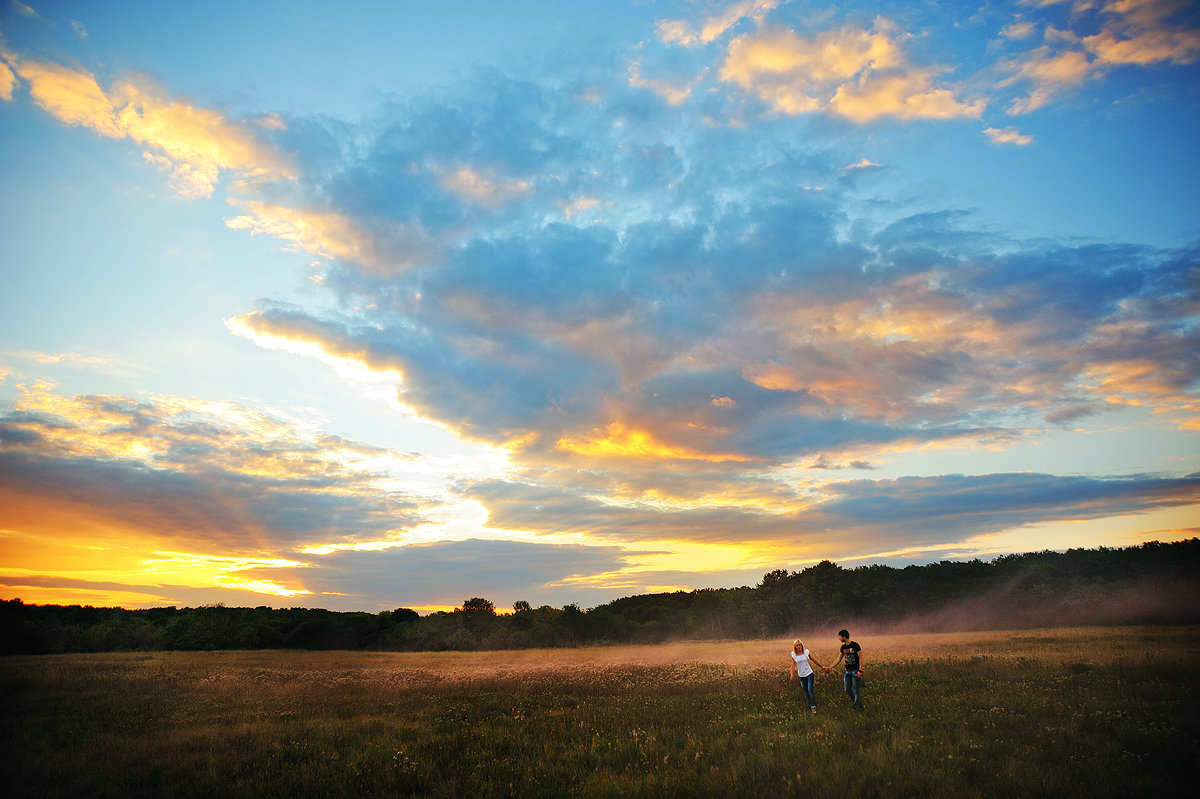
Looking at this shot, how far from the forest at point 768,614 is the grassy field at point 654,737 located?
169 feet

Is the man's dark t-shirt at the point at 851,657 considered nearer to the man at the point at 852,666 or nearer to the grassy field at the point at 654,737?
the man at the point at 852,666

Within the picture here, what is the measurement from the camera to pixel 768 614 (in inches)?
3994

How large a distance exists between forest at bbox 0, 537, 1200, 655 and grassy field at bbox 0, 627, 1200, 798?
169ft

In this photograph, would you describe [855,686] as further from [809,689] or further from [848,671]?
[809,689]

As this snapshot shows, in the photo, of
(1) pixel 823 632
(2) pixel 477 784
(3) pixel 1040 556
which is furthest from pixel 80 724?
(3) pixel 1040 556

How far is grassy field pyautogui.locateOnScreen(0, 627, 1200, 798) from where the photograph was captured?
9.88 m

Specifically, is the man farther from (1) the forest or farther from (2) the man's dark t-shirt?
(1) the forest

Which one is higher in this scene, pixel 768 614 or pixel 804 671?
pixel 804 671

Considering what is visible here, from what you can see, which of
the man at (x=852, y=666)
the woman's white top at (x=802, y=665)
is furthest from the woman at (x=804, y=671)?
the man at (x=852, y=666)

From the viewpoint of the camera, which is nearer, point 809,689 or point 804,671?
point 809,689

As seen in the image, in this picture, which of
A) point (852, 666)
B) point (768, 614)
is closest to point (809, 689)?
point (852, 666)

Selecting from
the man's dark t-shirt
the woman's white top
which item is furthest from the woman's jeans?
the man's dark t-shirt

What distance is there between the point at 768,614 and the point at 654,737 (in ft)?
322

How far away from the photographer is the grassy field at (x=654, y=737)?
9.88 m
